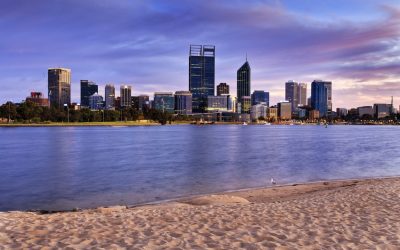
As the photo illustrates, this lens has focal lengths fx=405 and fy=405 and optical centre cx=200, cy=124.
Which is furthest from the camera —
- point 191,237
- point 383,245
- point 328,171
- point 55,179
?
point 328,171

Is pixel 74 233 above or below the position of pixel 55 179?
above

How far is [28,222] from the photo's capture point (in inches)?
631

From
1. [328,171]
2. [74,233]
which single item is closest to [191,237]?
[74,233]

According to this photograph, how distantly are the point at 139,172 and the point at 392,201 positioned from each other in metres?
33.0

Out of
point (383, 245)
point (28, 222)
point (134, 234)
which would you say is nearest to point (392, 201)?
point (383, 245)

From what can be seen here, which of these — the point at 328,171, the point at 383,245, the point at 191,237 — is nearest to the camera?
the point at 383,245

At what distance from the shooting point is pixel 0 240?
12758mm

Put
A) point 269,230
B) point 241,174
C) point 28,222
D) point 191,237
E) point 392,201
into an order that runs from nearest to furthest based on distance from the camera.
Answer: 1. point 191,237
2. point 269,230
3. point 28,222
4. point 392,201
5. point 241,174

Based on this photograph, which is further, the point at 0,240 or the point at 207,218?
the point at 207,218

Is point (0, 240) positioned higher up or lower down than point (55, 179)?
higher up

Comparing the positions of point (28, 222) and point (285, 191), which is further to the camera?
point (285, 191)

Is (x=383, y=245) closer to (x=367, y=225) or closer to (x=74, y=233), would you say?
(x=367, y=225)

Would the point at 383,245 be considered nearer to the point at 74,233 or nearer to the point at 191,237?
the point at 191,237

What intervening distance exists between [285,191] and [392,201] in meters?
11.4
